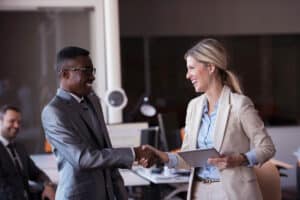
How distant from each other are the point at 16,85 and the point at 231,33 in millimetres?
3199

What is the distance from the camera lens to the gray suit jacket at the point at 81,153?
2.53 meters

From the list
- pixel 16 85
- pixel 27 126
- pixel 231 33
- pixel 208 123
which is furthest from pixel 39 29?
pixel 208 123

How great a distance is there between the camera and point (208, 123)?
2994 mm

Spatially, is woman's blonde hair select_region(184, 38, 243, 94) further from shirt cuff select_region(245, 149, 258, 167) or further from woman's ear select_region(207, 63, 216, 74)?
shirt cuff select_region(245, 149, 258, 167)

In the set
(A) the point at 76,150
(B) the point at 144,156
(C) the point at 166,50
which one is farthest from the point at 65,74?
(C) the point at 166,50

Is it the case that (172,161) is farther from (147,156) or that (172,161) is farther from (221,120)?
(221,120)

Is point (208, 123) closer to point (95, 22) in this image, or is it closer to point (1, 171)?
point (1, 171)

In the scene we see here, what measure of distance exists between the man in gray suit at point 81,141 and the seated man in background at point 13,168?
5.89 ft

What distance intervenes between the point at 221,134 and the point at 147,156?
1.20 ft

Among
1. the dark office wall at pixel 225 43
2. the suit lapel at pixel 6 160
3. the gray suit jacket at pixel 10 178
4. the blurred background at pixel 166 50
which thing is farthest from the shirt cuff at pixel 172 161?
Result: the dark office wall at pixel 225 43

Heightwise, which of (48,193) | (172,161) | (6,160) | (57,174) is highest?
(172,161)

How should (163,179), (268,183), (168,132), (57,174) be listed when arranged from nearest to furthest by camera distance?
Result: 1. (268,183)
2. (163,179)
3. (57,174)
4. (168,132)

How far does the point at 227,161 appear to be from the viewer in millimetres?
2758

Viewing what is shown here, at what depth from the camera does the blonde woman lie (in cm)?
283
